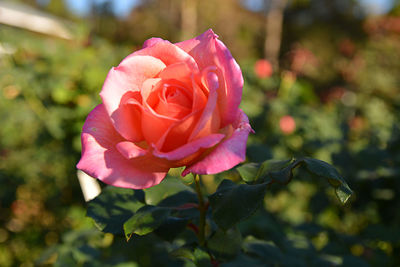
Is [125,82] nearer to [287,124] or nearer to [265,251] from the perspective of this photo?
[265,251]

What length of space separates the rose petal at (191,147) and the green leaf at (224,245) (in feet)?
0.82

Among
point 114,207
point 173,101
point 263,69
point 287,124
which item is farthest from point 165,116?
point 263,69

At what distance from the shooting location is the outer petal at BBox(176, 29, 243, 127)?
51cm

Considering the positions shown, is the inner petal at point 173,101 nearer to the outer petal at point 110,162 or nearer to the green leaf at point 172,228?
the outer petal at point 110,162

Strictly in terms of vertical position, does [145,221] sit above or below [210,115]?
below

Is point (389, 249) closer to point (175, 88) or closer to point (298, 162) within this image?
point (298, 162)

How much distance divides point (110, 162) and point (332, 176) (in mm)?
316

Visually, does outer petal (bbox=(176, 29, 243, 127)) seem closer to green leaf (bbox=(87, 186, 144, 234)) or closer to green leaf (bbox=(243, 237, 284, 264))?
green leaf (bbox=(87, 186, 144, 234))

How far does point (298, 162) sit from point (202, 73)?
0.64ft

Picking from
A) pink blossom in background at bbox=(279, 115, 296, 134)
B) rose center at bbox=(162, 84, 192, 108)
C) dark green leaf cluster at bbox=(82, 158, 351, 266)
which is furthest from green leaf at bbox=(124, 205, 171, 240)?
pink blossom in background at bbox=(279, 115, 296, 134)

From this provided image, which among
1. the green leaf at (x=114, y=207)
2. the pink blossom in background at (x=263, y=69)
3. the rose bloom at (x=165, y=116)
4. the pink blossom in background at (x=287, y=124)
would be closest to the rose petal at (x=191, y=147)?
the rose bloom at (x=165, y=116)

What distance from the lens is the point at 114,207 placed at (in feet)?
2.19

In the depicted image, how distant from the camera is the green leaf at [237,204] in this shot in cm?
49

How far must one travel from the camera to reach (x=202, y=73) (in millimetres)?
511
